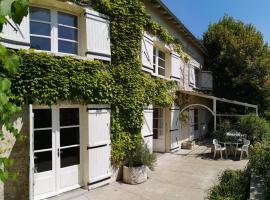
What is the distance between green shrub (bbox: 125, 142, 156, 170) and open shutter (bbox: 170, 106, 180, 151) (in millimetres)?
4280

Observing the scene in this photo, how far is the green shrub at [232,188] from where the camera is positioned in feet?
17.5

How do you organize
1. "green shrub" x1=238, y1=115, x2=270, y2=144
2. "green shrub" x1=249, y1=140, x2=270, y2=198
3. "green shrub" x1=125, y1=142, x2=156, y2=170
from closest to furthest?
"green shrub" x1=249, y1=140, x2=270, y2=198 → "green shrub" x1=125, y1=142, x2=156, y2=170 → "green shrub" x1=238, y1=115, x2=270, y2=144

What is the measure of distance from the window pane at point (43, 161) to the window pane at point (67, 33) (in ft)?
9.73

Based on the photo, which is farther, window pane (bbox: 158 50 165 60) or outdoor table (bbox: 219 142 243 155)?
window pane (bbox: 158 50 165 60)

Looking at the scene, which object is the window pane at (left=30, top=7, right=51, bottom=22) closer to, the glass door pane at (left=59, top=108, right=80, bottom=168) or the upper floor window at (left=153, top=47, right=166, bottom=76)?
the glass door pane at (left=59, top=108, right=80, bottom=168)

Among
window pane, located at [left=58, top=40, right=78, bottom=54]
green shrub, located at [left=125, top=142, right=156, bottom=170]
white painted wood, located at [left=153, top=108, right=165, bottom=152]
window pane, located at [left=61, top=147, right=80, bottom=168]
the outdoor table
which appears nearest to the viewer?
window pane, located at [left=61, top=147, right=80, bottom=168]

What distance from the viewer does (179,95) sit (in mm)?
13953

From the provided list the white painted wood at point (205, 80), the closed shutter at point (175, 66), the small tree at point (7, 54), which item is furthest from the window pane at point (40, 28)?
the white painted wood at point (205, 80)

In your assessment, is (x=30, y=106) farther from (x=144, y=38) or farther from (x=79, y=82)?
(x=144, y=38)

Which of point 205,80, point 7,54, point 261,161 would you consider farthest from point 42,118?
point 205,80

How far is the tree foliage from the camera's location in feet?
58.8

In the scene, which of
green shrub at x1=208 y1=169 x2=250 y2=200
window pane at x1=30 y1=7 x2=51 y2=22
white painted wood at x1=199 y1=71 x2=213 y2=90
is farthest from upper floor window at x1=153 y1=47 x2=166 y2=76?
green shrub at x1=208 y1=169 x2=250 y2=200

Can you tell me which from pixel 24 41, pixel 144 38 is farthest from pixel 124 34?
pixel 24 41

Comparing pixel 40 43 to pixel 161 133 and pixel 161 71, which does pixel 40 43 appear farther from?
pixel 161 133
